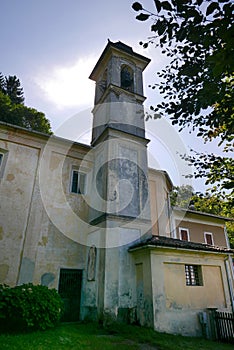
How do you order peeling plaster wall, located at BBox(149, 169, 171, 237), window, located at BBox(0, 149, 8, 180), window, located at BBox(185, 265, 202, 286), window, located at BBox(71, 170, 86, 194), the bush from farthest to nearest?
peeling plaster wall, located at BBox(149, 169, 171, 237) < window, located at BBox(71, 170, 86, 194) < window, located at BBox(0, 149, 8, 180) < window, located at BBox(185, 265, 202, 286) < the bush

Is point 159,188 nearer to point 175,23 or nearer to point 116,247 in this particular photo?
Result: point 116,247

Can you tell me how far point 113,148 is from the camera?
40.2 ft

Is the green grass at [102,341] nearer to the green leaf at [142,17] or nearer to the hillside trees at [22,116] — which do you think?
the green leaf at [142,17]

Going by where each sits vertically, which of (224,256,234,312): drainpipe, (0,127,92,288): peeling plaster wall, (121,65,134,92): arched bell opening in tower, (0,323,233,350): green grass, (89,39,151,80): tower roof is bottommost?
(0,323,233,350): green grass

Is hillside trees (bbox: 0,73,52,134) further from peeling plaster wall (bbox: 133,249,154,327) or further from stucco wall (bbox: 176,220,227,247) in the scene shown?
peeling plaster wall (bbox: 133,249,154,327)

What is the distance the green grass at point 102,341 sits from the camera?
5.76 metres

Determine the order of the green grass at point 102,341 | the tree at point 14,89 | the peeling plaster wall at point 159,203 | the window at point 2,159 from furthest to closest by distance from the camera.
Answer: the tree at point 14,89
the peeling plaster wall at point 159,203
the window at point 2,159
the green grass at point 102,341

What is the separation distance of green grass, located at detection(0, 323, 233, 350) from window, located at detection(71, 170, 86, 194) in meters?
6.34

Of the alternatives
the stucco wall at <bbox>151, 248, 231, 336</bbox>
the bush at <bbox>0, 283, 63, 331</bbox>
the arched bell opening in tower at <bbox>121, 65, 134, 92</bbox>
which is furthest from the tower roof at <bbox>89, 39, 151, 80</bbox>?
the bush at <bbox>0, 283, 63, 331</bbox>

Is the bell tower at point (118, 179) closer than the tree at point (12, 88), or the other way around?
the bell tower at point (118, 179)

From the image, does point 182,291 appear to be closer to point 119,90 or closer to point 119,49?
point 119,90

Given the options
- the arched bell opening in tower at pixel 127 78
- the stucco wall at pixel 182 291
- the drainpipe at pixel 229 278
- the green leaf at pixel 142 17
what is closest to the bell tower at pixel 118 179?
the arched bell opening in tower at pixel 127 78

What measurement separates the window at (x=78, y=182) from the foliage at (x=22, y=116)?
12397mm

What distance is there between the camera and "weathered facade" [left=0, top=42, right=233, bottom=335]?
9.05 meters
